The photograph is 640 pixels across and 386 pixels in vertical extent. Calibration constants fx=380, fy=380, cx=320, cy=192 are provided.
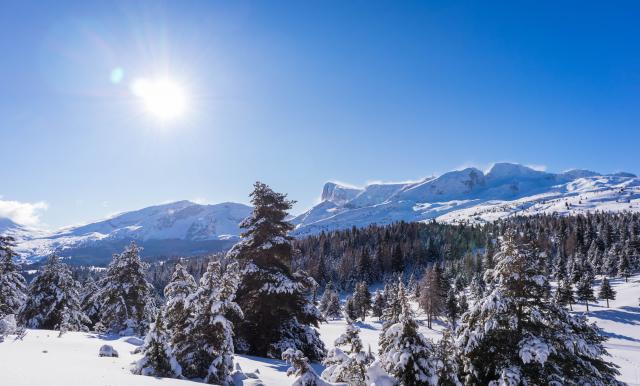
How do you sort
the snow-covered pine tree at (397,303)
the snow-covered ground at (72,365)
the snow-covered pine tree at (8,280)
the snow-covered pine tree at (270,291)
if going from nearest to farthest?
the snow-covered ground at (72,365) < the snow-covered pine tree at (397,303) < the snow-covered pine tree at (270,291) < the snow-covered pine tree at (8,280)

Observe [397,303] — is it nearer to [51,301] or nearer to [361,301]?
[51,301]

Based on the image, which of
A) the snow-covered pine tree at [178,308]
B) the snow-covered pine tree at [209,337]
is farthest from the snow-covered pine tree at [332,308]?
the snow-covered pine tree at [209,337]

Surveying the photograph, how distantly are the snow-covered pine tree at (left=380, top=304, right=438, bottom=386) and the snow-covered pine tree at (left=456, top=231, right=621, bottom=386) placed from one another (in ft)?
8.60

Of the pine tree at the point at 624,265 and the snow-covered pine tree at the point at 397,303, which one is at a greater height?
the snow-covered pine tree at the point at 397,303

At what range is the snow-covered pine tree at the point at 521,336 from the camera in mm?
→ 12625

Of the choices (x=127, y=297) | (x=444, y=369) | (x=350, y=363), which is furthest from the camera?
(x=127, y=297)

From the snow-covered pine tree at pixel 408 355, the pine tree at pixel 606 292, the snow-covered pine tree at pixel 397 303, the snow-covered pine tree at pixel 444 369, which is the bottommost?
the pine tree at pixel 606 292

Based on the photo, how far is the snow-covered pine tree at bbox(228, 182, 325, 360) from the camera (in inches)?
790

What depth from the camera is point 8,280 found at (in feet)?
94.2

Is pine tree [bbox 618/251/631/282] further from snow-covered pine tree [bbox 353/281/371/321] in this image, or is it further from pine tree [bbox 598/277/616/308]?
snow-covered pine tree [bbox 353/281/371/321]

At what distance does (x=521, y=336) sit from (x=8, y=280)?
34.3 meters

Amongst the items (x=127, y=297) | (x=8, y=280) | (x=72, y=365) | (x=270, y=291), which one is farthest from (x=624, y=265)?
(x=8, y=280)

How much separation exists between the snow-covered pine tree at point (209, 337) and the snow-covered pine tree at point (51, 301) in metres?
22.7

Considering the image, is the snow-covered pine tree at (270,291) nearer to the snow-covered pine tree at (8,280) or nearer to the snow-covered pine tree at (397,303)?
the snow-covered pine tree at (397,303)
